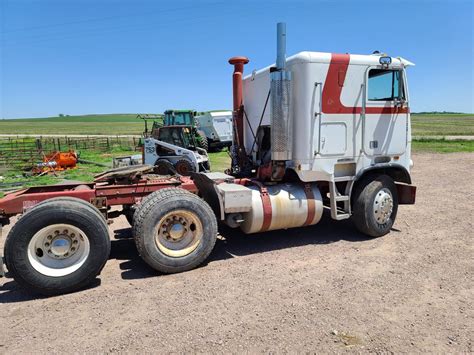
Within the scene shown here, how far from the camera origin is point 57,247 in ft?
14.7

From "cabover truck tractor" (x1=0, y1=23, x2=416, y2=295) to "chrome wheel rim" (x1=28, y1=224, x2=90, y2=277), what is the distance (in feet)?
0.04

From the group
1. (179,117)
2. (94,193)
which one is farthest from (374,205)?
(179,117)

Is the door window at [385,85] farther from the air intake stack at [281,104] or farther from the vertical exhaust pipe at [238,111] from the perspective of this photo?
the vertical exhaust pipe at [238,111]

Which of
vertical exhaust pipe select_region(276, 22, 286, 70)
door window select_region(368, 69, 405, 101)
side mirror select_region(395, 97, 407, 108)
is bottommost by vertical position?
side mirror select_region(395, 97, 407, 108)

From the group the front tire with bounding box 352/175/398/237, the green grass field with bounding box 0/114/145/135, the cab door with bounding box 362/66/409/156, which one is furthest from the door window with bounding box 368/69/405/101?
the green grass field with bounding box 0/114/145/135

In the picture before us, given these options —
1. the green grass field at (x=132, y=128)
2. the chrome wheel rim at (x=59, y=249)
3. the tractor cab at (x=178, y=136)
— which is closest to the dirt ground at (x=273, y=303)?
the chrome wheel rim at (x=59, y=249)

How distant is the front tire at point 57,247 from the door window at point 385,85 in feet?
15.6

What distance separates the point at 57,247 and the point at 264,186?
310cm

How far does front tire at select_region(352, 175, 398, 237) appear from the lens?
627 cm

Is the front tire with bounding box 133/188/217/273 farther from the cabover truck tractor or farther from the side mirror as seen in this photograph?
the side mirror

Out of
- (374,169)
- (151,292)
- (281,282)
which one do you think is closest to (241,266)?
(281,282)

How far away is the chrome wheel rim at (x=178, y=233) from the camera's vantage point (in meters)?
4.96

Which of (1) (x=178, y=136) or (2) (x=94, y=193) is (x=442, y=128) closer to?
(1) (x=178, y=136)

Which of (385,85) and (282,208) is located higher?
(385,85)
